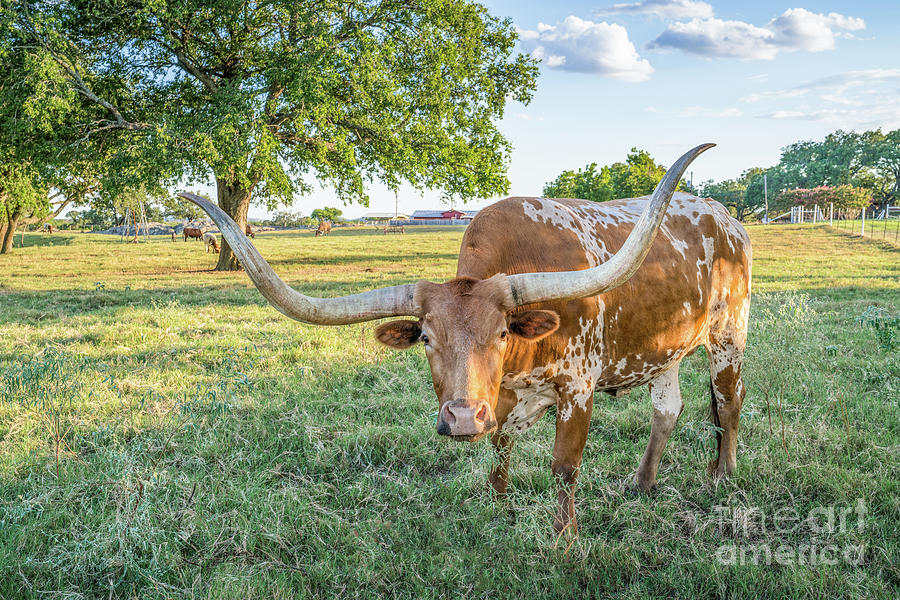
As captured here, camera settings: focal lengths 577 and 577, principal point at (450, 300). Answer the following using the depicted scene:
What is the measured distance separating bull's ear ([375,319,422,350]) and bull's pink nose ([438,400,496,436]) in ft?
1.96

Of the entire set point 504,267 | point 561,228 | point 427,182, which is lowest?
point 504,267

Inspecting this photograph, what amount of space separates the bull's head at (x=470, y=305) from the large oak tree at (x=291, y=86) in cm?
1384

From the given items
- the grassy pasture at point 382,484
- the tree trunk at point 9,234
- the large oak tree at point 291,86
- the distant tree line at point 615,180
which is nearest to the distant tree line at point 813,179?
the distant tree line at point 615,180

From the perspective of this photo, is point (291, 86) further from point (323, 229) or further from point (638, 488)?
point (323, 229)

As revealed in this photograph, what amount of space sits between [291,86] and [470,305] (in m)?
15.1

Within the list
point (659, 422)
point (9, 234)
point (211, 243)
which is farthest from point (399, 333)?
point (9, 234)

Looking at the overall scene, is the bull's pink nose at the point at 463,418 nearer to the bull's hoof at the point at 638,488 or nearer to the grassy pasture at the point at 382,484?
the grassy pasture at the point at 382,484

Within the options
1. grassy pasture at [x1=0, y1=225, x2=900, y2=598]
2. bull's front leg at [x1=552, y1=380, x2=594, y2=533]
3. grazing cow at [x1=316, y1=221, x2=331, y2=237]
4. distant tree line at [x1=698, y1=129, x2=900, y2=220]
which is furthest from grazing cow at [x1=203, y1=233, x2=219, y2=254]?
distant tree line at [x1=698, y1=129, x2=900, y2=220]

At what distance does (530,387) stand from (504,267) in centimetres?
78

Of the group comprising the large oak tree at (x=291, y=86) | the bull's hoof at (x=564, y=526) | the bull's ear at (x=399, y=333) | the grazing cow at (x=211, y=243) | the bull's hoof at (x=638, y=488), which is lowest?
the bull's hoof at (x=638, y=488)

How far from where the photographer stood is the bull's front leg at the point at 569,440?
3529 mm

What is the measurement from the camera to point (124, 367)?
6641 millimetres

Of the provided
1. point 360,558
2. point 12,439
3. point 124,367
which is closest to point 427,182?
point 124,367

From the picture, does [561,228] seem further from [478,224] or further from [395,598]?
[395,598]
